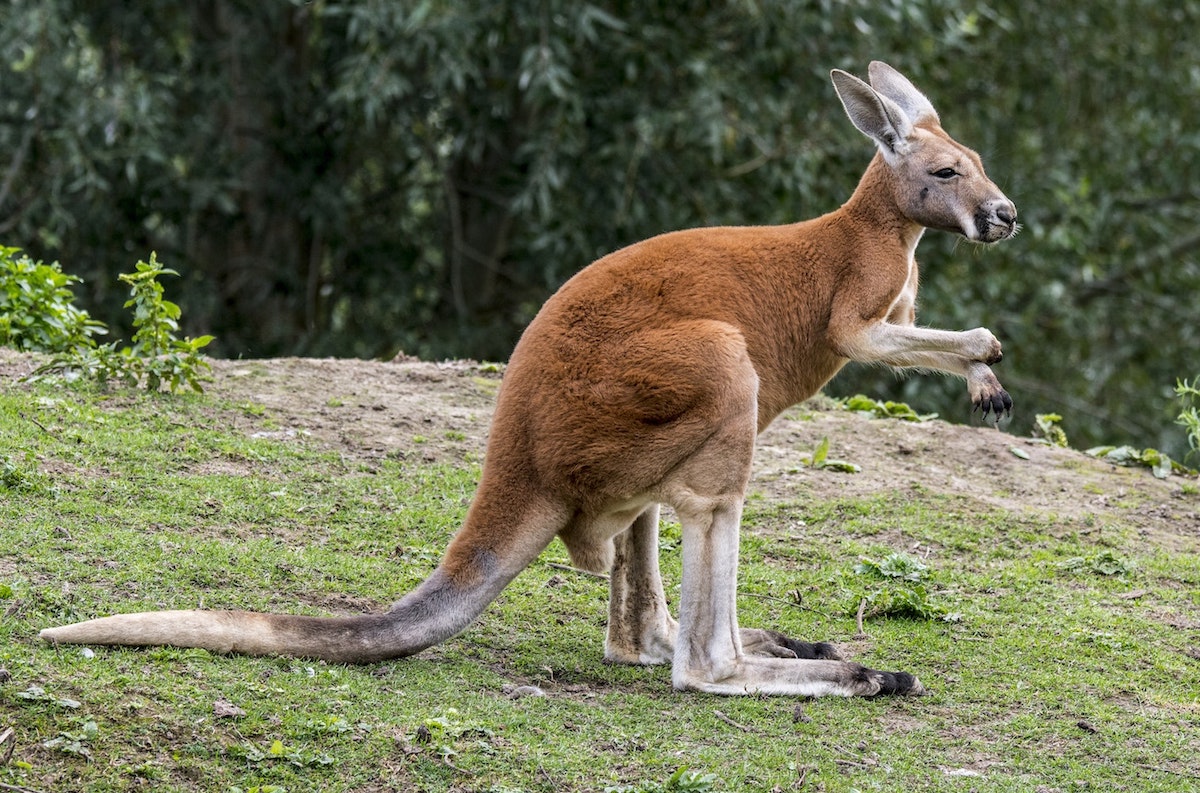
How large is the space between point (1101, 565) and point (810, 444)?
1.60 metres

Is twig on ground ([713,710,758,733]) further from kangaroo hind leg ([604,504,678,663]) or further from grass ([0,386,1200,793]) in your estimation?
kangaroo hind leg ([604,504,678,663])

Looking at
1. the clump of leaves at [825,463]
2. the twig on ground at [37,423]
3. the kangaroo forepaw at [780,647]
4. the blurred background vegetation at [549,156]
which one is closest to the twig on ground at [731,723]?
the kangaroo forepaw at [780,647]

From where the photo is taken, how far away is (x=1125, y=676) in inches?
189

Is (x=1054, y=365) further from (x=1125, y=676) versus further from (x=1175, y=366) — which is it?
(x=1125, y=676)

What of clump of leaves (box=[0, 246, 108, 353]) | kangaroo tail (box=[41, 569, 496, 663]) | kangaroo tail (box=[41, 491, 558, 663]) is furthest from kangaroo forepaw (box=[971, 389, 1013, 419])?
clump of leaves (box=[0, 246, 108, 353])

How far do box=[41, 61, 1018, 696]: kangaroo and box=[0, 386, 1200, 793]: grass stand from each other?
3.9 inches

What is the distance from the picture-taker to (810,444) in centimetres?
704

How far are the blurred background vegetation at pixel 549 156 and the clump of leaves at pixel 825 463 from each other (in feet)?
11.7

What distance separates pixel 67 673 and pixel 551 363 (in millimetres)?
1618

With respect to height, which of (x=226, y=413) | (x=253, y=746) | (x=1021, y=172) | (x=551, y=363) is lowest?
(x=253, y=746)

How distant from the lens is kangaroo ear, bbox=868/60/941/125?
5297 millimetres

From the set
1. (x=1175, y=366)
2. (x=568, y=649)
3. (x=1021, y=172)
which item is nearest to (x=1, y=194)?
(x=568, y=649)

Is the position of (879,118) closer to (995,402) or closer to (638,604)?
(995,402)

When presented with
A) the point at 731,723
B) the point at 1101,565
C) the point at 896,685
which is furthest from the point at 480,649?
the point at 1101,565
